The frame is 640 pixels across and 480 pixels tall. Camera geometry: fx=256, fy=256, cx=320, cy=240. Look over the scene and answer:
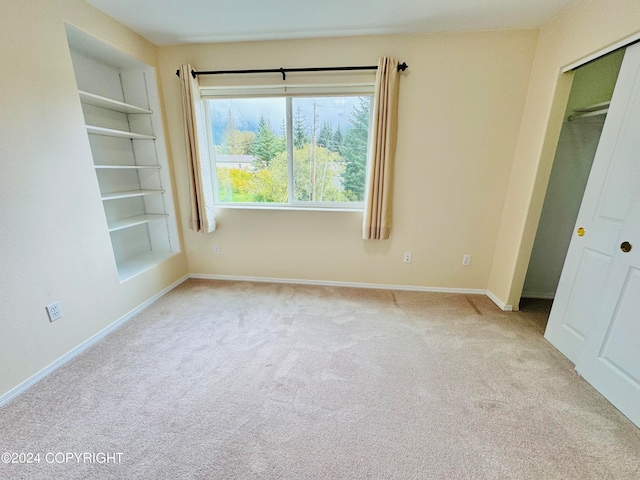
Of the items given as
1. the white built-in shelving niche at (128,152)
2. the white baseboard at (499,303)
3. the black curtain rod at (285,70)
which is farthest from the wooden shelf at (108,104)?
the white baseboard at (499,303)

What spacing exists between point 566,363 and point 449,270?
1.17 metres

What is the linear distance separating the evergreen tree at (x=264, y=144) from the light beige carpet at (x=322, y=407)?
168cm

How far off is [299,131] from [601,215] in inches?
96.9

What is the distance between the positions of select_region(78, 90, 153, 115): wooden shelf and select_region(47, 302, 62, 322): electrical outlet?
1.53m

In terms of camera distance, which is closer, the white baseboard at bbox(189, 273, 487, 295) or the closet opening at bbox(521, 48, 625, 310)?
the closet opening at bbox(521, 48, 625, 310)

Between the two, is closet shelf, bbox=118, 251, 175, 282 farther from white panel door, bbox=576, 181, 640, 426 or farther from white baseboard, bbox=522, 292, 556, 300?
white baseboard, bbox=522, 292, 556, 300

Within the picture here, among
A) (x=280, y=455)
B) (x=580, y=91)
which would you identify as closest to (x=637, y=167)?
(x=580, y=91)

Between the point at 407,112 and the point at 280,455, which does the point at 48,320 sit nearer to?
the point at 280,455

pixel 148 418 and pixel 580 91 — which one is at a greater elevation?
pixel 580 91

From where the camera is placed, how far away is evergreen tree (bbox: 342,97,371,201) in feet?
8.42

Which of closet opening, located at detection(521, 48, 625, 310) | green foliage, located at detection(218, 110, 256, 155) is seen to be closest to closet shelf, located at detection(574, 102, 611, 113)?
closet opening, located at detection(521, 48, 625, 310)

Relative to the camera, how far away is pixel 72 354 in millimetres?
1847

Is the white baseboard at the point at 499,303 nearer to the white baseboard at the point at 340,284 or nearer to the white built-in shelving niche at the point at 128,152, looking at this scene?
the white baseboard at the point at 340,284

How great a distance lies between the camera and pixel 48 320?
1703 millimetres
